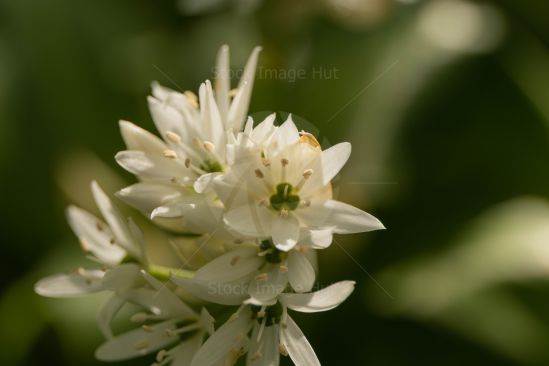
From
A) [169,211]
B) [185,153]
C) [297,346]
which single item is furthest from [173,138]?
[297,346]

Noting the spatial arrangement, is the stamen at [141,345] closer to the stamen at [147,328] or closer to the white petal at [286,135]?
the stamen at [147,328]

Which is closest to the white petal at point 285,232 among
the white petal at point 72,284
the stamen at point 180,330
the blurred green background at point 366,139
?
the stamen at point 180,330

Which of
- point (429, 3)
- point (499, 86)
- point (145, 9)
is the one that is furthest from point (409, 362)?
point (145, 9)

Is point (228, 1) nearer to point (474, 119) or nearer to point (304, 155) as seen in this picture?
point (474, 119)

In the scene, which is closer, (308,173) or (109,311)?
(308,173)

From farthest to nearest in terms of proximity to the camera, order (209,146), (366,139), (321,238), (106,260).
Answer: (366,139), (106,260), (209,146), (321,238)

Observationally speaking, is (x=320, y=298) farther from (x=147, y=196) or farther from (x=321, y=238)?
(x=147, y=196)
